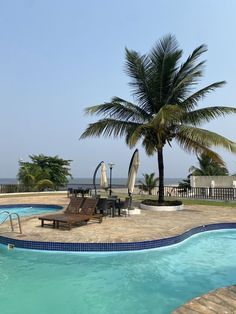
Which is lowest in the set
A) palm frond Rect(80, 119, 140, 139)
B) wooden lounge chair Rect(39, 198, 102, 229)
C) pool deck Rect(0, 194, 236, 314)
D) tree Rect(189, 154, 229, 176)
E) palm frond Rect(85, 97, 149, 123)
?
pool deck Rect(0, 194, 236, 314)

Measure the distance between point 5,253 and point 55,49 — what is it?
13.0m

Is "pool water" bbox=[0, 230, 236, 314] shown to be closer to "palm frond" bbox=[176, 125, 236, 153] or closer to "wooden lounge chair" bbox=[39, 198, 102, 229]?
"wooden lounge chair" bbox=[39, 198, 102, 229]

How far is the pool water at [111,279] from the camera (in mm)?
5453

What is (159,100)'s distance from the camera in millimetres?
15672

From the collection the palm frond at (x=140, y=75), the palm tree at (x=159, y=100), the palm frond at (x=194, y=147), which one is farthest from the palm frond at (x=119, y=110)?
the palm frond at (x=194, y=147)

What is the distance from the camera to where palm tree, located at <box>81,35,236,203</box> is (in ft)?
50.3

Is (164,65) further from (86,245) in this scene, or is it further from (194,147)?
(86,245)

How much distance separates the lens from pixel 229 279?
6754mm

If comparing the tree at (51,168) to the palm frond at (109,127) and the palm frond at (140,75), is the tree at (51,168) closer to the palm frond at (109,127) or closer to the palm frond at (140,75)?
the palm frond at (109,127)

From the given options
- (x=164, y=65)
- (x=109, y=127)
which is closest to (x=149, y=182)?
(x=109, y=127)

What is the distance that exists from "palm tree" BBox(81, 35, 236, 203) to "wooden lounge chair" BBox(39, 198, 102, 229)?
5.07 metres

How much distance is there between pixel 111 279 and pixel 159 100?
10551mm

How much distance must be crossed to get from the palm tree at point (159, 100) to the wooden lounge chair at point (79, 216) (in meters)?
5.07

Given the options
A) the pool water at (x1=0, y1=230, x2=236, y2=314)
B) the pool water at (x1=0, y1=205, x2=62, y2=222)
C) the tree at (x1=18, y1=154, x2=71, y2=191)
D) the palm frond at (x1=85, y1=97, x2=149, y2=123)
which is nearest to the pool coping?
the pool water at (x1=0, y1=230, x2=236, y2=314)
